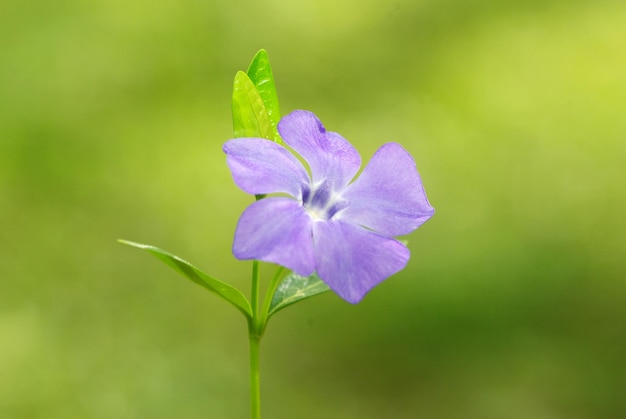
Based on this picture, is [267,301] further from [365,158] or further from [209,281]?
[365,158]

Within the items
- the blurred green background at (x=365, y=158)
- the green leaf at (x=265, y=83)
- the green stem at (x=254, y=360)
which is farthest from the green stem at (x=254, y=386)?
the blurred green background at (x=365, y=158)

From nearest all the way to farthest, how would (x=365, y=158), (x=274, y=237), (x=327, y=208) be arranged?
(x=274, y=237)
(x=327, y=208)
(x=365, y=158)

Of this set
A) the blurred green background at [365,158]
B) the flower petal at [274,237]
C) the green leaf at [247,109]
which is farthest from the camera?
the blurred green background at [365,158]

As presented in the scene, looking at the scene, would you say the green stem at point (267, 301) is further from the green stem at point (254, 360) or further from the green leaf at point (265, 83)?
the green leaf at point (265, 83)

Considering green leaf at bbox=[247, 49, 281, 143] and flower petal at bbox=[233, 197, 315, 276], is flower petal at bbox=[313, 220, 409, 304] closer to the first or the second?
flower petal at bbox=[233, 197, 315, 276]

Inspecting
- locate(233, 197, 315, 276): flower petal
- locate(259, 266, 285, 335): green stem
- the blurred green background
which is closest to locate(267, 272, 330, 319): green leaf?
locate(259, 266, 285, 335): green stem

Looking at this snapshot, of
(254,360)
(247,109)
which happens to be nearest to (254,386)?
(254,360)

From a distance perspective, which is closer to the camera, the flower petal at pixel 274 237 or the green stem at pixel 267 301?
the flower petal at pixel 274 237
